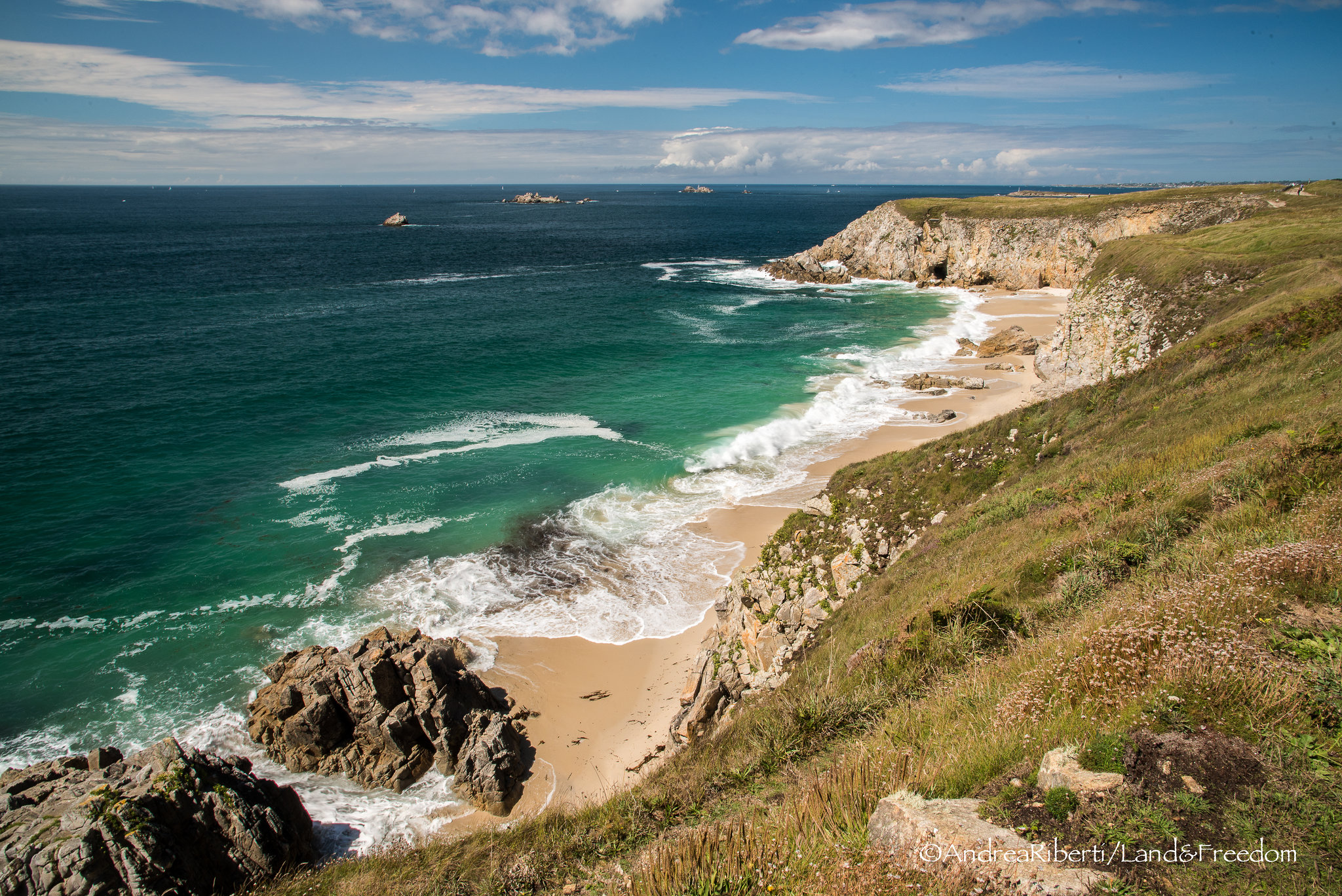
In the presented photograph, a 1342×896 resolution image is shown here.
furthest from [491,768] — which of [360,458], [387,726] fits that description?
[360,458]

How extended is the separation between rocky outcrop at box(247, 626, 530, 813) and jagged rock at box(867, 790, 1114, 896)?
36.1 feet

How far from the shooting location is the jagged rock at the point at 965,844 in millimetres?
4184

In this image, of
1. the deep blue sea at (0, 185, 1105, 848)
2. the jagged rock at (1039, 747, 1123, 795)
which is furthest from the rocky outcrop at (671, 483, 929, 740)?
the jagged rock at (1039, 747, 1123, 795)

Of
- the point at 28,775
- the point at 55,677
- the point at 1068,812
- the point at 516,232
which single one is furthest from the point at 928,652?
the point at 516,232

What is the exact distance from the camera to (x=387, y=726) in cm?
1407

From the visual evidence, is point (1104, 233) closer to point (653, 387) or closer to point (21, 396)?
point (653, 387)

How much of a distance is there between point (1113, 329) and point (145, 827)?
125 ft

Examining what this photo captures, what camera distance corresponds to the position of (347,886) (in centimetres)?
893

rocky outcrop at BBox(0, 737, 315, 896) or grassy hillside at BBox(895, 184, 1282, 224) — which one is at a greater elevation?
grassy hillside at BBox(895, 184, 1282, 224)

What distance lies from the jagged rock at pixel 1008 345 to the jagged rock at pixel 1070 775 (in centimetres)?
4419

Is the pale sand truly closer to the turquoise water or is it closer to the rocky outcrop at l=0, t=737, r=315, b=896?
the turquoise water

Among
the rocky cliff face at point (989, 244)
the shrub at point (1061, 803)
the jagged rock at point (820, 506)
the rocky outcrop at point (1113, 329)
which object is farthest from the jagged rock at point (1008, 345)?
the shrub at point (1061, 803)

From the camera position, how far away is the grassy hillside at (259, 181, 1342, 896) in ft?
14.8

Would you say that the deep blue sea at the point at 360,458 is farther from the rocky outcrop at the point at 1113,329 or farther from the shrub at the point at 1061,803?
the shrub at the point at 1061,803
